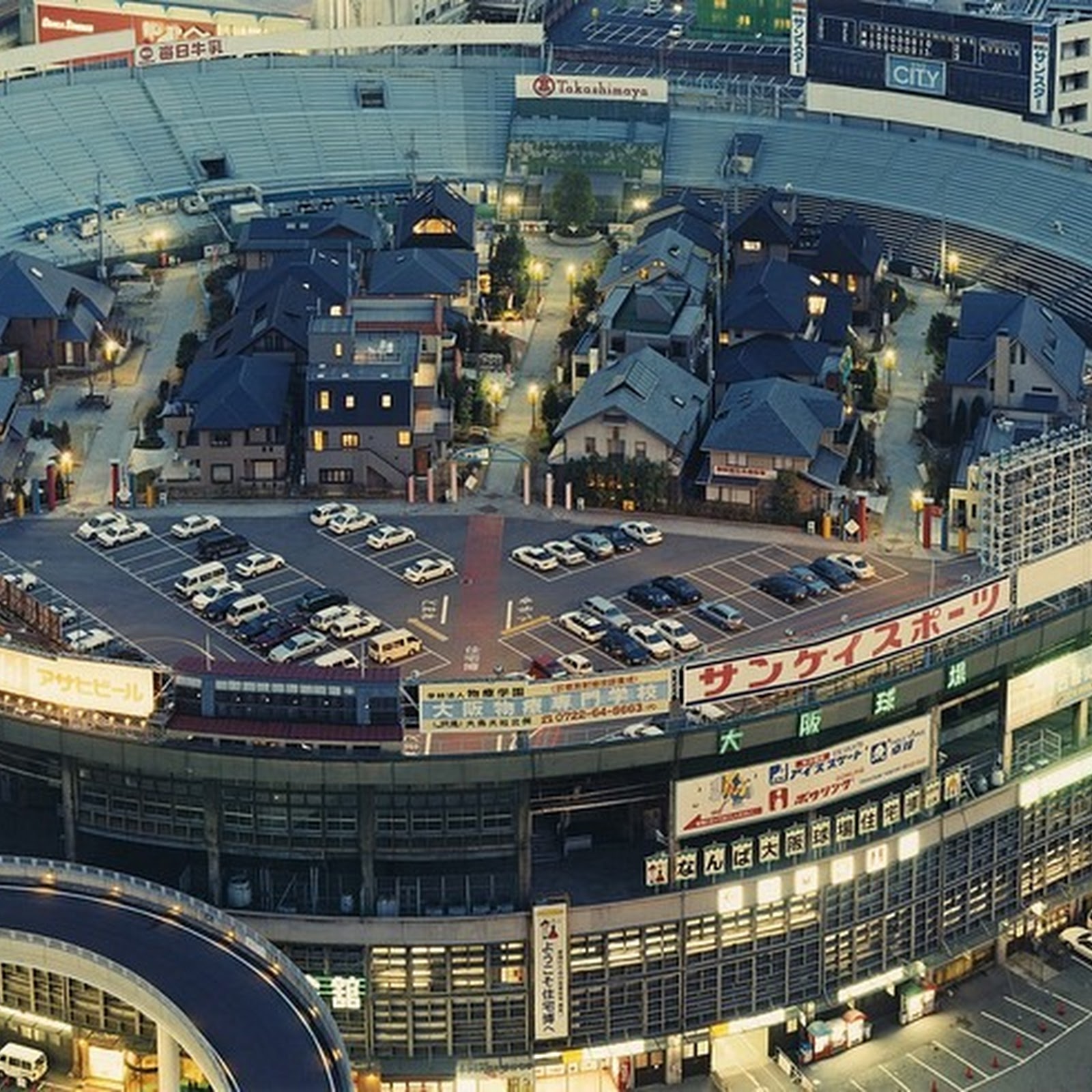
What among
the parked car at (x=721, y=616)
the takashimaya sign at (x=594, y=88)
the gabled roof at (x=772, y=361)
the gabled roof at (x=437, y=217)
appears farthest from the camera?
the takashimaya sign at (x=594, y=88)

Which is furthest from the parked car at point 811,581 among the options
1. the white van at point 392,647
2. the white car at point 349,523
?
the white car at point 349,523

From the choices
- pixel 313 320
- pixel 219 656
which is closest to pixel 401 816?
pixel 219 656

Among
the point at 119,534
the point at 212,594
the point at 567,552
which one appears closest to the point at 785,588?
the point at 567,552

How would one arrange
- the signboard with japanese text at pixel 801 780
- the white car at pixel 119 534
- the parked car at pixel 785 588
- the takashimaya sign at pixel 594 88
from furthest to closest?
the takashimaya sign at pixel 594 88 < the white car at pixel 119 534 < the parked car at pixel 785 588 < the signboard with japanese text at pixel 801 780

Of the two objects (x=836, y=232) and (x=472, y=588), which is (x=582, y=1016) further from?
(x=836, y=232)

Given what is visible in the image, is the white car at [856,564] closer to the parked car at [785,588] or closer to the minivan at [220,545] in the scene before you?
the parked car at [785,588]

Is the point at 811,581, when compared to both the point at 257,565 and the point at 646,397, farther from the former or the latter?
the point at 257,565
